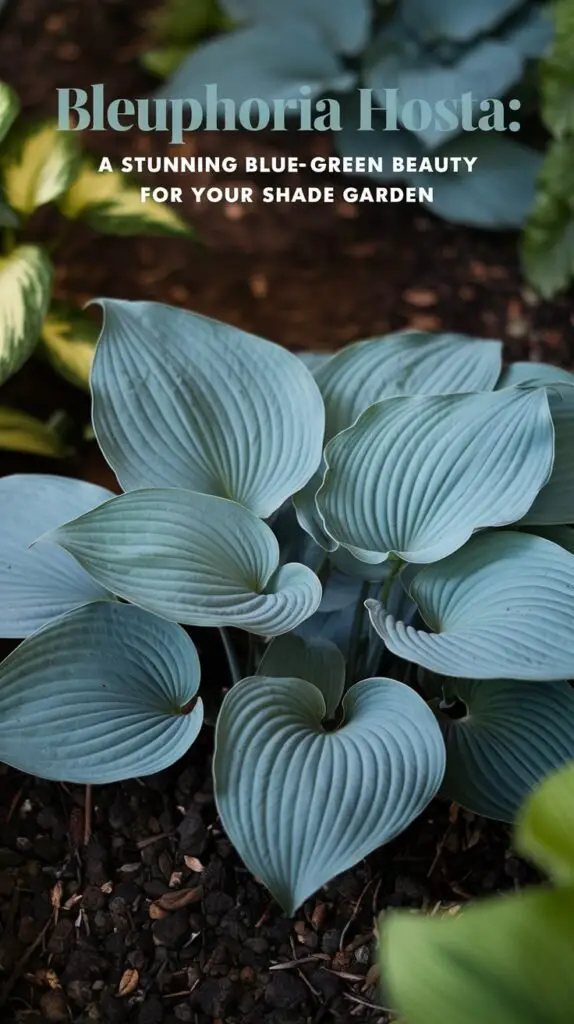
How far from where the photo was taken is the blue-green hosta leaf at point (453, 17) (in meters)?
1.50

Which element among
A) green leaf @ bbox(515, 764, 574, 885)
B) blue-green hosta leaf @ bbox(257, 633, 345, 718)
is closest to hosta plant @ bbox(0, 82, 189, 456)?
blue-green hosta leaf @ bbox(257, 633, 345, 718)

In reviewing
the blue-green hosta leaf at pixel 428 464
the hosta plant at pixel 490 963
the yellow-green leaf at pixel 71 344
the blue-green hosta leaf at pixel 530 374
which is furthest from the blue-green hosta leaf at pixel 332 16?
the hosta plant at pixel 490 963

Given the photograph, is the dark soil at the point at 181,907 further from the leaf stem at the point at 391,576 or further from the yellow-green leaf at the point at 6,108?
the yellow-green leaf at the point at 6,108

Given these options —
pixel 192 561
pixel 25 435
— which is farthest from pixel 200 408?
pixel 25 435

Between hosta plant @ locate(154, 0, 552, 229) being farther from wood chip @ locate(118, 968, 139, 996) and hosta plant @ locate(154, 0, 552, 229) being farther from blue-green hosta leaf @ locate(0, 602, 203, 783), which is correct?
wood chip @ locate(118, 968, 139, 996)

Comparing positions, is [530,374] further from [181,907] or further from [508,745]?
[181,907]

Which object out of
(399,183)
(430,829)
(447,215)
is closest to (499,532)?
(430,829)

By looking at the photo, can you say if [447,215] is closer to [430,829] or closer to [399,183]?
[399,183]

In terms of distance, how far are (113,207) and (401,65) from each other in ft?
1.84

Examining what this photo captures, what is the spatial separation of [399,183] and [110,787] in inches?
45.3

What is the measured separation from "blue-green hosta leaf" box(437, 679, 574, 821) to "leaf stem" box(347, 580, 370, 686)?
11 cm

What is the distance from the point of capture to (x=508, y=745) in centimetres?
84

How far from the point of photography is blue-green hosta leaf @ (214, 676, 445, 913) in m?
0.70

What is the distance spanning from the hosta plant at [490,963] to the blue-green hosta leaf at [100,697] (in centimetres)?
37
